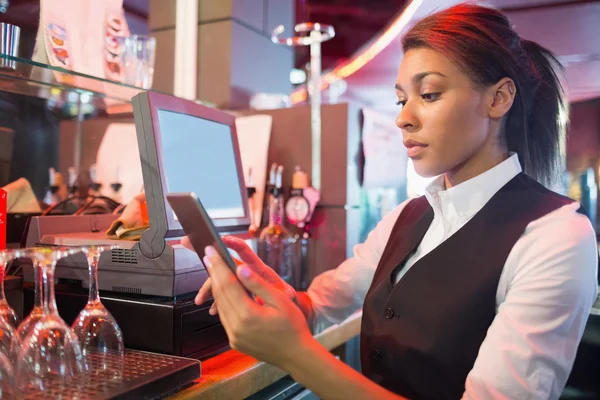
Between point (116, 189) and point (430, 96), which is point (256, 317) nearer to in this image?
point (430, 96)

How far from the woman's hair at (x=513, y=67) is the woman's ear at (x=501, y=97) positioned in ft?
0.04

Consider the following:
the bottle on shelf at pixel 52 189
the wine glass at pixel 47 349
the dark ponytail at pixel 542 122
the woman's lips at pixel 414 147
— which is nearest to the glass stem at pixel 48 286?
the wine glass at pixel 47 349

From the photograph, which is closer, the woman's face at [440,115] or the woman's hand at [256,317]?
the woman's hand at [256,317]

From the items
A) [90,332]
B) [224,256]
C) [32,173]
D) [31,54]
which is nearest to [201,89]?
[32,173]

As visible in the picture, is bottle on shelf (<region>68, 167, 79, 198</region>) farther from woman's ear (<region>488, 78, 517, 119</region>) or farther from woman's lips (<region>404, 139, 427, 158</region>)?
woman's ear (<region>488, 78, 517, 119</region>)

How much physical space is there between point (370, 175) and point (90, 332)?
49.2 inches

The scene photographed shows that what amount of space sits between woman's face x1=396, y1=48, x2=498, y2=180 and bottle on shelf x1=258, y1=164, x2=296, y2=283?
875 mm

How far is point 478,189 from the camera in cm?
107

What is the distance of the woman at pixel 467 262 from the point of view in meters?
0.81

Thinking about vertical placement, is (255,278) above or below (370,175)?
below

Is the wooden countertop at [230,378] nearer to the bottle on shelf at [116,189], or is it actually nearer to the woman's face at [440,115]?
the woman's face at [440,115]

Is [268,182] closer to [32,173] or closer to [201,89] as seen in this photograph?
[201,89]

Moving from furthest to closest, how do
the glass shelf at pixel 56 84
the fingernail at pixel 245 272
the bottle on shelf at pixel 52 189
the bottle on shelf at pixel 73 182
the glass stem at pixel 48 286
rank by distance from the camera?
1. the bottle on shelf at pixel 73 182
2. the bottle on shelf at pixel 52 189
3. the glass shelf at pixel 56 84
4. the glass stem at pixel 48 286
5. the fingernail at pixel 245 272

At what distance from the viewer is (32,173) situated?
175 cm
